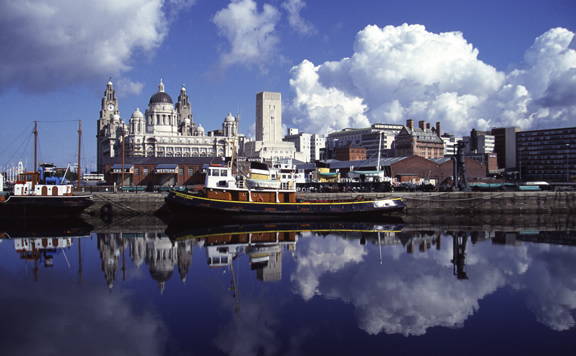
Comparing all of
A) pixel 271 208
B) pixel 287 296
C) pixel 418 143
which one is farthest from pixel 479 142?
pixel 287 296

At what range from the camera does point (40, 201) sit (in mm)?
47844


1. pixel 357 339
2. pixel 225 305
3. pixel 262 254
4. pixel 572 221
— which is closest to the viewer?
pixel 357 339

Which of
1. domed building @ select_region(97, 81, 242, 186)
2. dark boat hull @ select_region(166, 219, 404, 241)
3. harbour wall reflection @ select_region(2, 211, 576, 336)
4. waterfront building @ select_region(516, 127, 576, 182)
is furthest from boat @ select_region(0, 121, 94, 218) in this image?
waterfront building @ select_region(516, 127, 576, 182)

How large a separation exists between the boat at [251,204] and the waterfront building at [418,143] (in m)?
103

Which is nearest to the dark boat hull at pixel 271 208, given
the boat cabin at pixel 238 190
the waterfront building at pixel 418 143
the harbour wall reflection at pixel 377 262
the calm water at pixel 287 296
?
the boat cabin at pixel 238 190

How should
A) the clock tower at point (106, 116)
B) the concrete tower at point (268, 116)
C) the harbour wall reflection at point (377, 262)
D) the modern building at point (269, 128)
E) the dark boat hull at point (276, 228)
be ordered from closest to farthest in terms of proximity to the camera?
the harbour wall reflection at point (377, 262), the dark boat hull at point (276, 228), the concrete tower at point (268, 116), the modern building at point (269, 128), the clock tower at point (106, 116)

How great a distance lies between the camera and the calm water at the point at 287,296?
1453cm

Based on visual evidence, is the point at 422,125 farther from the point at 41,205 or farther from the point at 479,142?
the point at 41,205

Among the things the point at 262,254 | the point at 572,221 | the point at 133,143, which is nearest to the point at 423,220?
the point at 572,221

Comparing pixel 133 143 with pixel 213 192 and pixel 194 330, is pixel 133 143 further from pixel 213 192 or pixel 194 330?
pixel 194 330

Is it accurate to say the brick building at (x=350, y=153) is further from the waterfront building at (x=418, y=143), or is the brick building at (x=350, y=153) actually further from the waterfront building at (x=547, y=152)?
the waterfront building at (x=547, y=152)

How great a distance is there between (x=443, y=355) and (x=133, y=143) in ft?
478

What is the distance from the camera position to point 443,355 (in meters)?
13.5

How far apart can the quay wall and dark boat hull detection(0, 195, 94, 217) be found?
278cm
